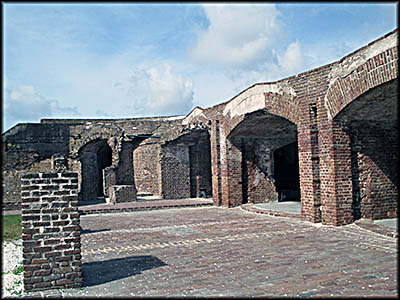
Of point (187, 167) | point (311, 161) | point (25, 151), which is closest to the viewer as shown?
point (311, 161)

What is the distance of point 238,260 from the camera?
6.28 metres

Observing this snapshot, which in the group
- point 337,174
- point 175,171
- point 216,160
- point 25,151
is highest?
point 25,151

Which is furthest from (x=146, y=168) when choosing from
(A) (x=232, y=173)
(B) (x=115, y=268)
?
(B) (x=115, y=268)

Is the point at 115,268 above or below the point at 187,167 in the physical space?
below

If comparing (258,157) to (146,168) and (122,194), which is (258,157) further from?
(146,168)

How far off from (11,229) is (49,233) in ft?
23.6

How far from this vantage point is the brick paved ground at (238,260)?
4.80m

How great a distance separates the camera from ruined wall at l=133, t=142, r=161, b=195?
20938mm

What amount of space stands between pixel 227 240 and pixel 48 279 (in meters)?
3.95

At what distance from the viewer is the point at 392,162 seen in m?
10.0

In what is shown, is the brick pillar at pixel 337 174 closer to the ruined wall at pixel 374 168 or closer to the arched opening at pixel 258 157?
the ruined wall at pixel 374 168

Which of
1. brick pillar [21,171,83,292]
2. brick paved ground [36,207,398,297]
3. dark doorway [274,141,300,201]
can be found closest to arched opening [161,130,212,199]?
dark doorway [274,141,300,201]

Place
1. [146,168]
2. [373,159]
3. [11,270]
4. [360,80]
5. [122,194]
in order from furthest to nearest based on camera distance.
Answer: [146,168] < [122,194] < [373,159] < [360,80] < [11,270]

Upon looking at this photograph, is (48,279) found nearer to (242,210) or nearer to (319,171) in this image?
(319,171)
